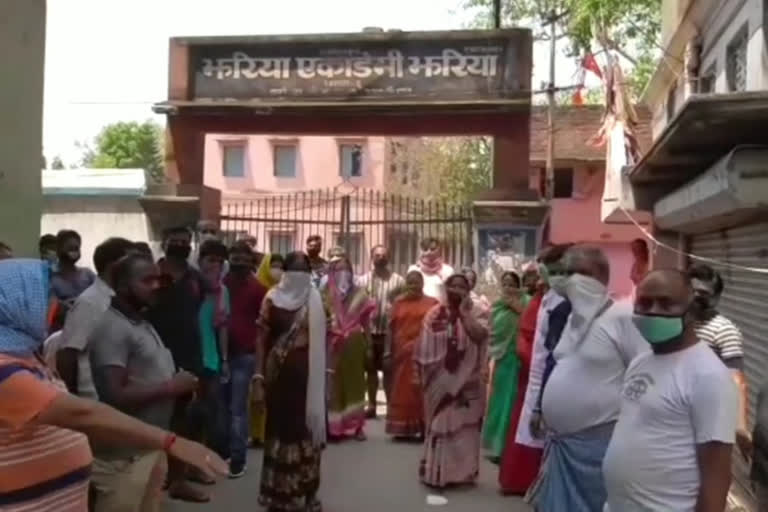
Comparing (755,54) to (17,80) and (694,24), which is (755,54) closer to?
(694,24)

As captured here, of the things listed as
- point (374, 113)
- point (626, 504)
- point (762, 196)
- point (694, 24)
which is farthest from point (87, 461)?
point (694, 24)

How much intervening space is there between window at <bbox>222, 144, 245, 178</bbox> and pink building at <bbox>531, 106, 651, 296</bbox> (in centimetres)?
1329

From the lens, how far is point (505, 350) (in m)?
8.31

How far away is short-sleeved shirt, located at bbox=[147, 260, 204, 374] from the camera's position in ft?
19.4

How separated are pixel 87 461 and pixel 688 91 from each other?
35.5 feet

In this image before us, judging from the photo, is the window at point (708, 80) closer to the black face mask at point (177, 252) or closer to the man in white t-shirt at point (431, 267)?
the man in white t-shirt at point (431, 267)

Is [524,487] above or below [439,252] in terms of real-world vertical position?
Answer: below

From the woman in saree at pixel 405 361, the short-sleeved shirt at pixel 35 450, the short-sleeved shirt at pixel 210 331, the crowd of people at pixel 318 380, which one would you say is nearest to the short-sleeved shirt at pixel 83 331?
the crowd of people at pixel 318 380

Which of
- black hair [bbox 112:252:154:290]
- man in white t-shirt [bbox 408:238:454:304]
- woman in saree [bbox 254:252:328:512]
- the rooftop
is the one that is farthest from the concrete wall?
the rooftop

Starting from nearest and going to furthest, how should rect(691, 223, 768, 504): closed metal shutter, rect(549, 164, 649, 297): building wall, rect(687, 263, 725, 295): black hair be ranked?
1. rect(687, 263, 725, 295): black hair
2. rect(691, 223, 768, 504): closed metal shutter
3. rect(549, 164, 649, 297): building wall

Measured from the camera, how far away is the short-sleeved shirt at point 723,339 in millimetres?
4797

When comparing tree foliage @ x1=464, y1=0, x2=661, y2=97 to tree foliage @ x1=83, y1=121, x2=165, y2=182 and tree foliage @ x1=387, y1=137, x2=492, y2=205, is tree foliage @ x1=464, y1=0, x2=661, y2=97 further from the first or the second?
tree foliage @ x1=83, y1=121, x2=165, y2=182

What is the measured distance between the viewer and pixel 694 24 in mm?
12219

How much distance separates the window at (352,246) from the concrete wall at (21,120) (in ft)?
16.4
